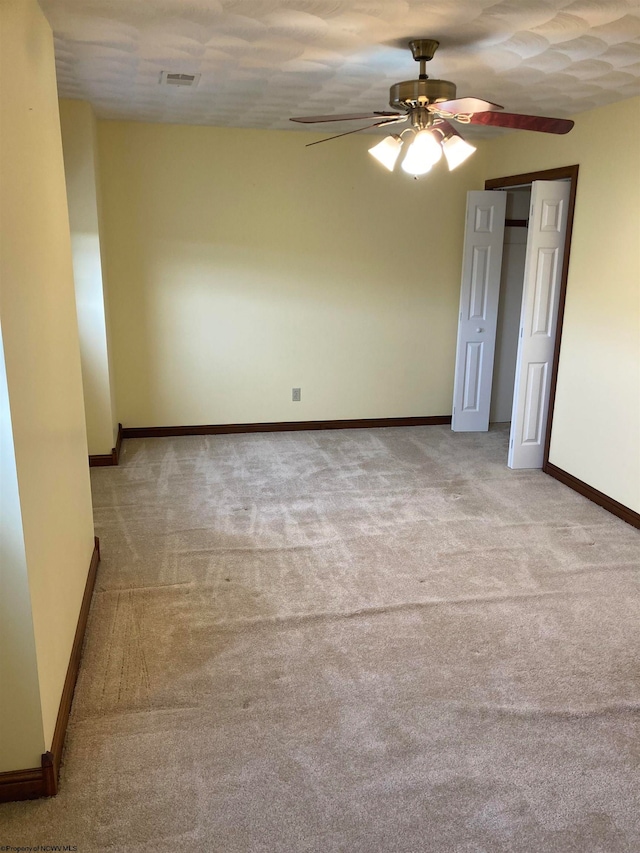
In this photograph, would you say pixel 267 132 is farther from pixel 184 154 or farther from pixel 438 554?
pixel 438 554

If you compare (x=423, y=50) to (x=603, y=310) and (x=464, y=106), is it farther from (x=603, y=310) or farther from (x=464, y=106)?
(x=603, y=310)

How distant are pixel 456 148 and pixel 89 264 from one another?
2840 mm

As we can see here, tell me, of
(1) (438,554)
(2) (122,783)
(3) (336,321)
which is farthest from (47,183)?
(3) (336,321)

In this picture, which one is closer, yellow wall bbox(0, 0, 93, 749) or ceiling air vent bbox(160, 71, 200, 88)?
yellow wall bbox(0, 0, 93, 749)

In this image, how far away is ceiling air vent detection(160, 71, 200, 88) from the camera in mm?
3699

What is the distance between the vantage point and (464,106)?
2754 millimetres

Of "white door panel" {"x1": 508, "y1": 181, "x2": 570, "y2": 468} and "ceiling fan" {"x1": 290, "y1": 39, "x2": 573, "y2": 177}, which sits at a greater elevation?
"ceiling fan" {"x1": 290, "y1": 39, "x2": 573, "y2": 177}

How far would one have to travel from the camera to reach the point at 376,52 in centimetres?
316

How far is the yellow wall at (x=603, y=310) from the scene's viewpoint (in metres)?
4.07

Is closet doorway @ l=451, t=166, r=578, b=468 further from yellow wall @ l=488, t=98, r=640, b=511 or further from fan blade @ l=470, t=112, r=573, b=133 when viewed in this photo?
fan blade @ l=470, t=112, r=573, b=133

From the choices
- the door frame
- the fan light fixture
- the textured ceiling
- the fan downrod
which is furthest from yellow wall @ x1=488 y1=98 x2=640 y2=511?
the fan downrod

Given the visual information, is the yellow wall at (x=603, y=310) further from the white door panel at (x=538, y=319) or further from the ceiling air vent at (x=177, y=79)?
the ceiling air vent at (x=177, y=79)

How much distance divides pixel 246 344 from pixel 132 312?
989 millimetres

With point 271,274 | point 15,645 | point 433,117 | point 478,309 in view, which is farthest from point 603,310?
point 15,645
